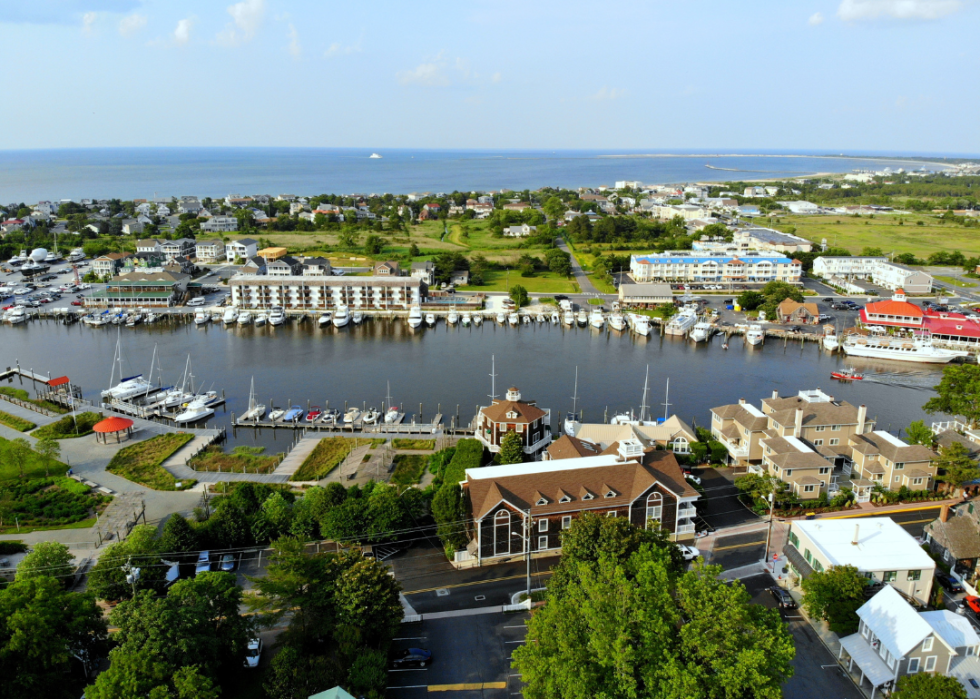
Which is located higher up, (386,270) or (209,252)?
(209,252)

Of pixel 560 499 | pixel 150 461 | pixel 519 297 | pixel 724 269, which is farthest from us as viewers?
A: pixel 724 269

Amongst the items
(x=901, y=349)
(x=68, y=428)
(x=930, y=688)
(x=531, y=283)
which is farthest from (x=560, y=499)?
(x=531, y=283)

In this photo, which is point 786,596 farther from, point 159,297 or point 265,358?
point 159,297

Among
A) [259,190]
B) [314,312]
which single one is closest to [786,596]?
[314,312]

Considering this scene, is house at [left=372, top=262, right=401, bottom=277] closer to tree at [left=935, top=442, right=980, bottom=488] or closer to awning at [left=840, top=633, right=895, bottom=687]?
tree at [left=935, top=442, right=980, bottom=488]

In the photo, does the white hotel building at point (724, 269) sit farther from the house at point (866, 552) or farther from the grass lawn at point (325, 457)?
the house at point (866, 552)

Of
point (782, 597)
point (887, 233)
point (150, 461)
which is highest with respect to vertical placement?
point (887, 233)

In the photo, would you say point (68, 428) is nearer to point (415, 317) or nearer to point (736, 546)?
point (415, 317)

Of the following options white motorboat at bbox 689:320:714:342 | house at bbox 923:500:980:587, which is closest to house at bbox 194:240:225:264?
white motorboat at bbox 689:320:714:342
